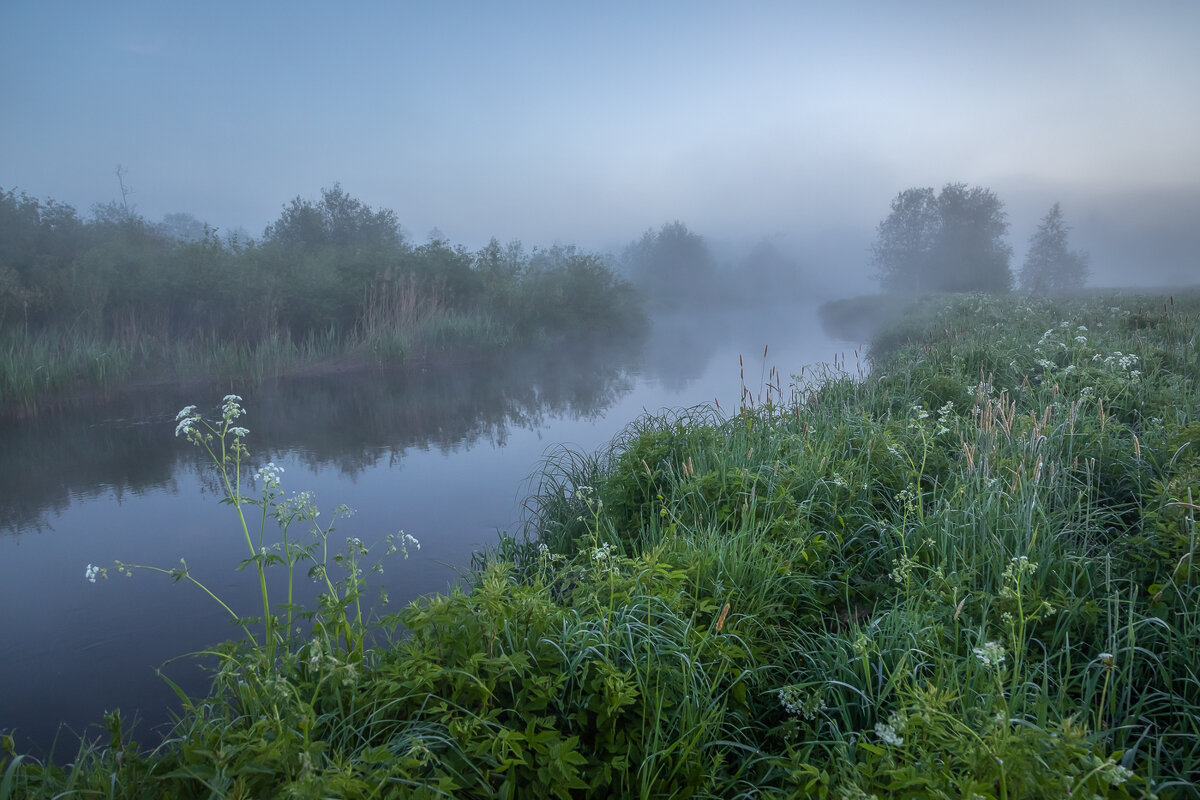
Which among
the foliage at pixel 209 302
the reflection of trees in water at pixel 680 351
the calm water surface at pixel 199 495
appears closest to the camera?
the calm water surface at pixel 199 495

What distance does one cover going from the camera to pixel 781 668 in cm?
254

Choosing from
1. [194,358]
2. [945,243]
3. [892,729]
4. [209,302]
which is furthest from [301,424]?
[945,243]

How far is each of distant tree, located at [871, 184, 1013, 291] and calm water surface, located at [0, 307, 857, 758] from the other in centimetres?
4630

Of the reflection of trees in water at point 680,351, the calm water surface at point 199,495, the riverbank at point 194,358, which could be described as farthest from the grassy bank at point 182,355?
the reflection of trees in water at point 680,351

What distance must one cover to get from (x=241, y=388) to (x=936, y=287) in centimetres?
5326

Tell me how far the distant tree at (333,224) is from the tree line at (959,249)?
40697 mm

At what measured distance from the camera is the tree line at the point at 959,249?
51.2 metres

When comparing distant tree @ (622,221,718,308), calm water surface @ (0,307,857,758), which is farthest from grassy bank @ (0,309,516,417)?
distant tree @ (622,221,718,308)

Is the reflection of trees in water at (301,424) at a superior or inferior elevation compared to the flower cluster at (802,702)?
inferior

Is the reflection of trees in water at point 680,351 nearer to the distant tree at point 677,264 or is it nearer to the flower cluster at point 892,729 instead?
the flower cluster at point 892,729

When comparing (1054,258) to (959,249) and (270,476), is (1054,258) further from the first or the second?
(270,476)

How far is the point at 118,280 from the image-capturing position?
1288 centimetres

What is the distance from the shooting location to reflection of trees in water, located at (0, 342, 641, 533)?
6996 millimetres

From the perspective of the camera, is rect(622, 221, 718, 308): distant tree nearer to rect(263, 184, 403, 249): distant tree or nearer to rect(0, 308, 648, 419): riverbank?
rect(263, 184, 403, 249): distant tree
